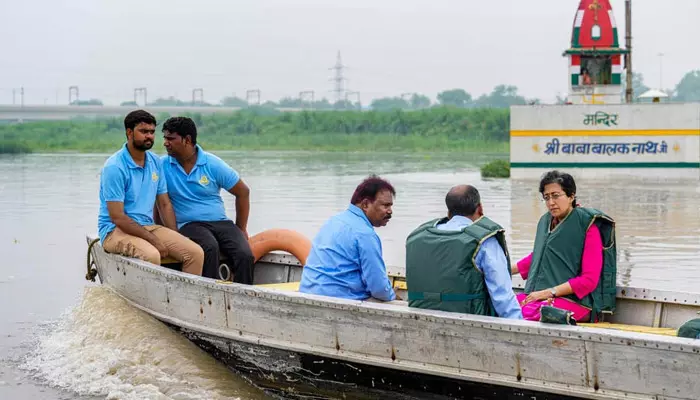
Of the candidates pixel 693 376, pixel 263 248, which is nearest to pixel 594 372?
pixel 693 376

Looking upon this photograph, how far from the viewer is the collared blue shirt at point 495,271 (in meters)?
6.06

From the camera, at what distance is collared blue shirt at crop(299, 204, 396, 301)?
22.2 feet

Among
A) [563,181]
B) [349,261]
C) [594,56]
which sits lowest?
[349,261]

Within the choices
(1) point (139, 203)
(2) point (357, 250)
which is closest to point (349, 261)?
(2) point (357, 250)

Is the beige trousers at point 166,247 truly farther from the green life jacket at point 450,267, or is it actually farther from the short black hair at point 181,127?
the green life jacket at point 450,267

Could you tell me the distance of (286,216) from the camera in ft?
64.1

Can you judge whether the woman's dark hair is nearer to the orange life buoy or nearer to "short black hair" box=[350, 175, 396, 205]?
"short black hair" box=[350, 175, 396, 205]

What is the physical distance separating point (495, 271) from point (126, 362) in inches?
127

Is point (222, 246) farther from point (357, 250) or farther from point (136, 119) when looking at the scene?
point (357, 250)

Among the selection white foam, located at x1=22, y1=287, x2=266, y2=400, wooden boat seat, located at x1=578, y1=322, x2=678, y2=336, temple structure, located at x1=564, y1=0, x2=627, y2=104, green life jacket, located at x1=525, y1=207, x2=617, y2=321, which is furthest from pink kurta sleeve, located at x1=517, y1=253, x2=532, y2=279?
temple structure, located at x1=564, y1=0, x2=627, y2=104

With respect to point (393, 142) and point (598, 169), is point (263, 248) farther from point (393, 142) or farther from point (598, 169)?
point (393, 142)

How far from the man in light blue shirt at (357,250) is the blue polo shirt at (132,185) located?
7.06 ft

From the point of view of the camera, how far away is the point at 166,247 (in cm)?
858

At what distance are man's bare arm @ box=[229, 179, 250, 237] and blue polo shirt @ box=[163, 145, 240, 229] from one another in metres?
0.10
